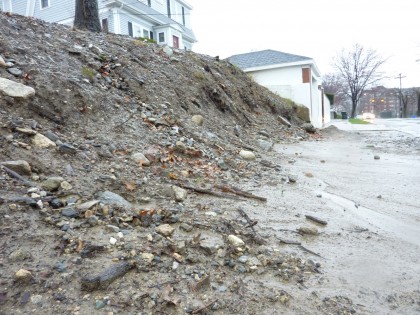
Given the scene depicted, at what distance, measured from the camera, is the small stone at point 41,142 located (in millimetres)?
3375

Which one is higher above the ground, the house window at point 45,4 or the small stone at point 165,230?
the house window at point 45,4

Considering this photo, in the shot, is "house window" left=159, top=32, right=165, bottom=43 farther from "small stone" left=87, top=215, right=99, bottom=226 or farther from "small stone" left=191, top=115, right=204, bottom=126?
"small stone" left=87, top=215, right=99, bottom=226

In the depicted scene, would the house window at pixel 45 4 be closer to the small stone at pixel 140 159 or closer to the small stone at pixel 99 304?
the small stone at pixel 140 159

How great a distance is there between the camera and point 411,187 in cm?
500

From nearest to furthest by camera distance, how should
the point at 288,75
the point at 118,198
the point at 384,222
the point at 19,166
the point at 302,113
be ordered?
the point at 19,166 → the point at 118,198 → the point at 384,222 → the point at 302,113 → the point at 288,75

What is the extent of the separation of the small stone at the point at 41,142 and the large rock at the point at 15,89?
86 cm

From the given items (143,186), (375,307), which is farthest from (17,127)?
(375,307)

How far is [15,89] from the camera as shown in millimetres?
3939

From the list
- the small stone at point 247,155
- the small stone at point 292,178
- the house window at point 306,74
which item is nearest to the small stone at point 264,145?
the small stone at point 247,155

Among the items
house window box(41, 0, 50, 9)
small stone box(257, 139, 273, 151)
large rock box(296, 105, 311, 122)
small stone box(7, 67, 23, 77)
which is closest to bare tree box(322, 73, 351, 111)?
large rock box(296, 105, 311, 122)

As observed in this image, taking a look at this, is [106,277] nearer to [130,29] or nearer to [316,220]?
[316,220]

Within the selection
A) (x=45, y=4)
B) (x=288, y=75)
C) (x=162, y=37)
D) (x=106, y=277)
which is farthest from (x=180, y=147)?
(x=45, y=4)

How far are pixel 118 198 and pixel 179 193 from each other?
70cm

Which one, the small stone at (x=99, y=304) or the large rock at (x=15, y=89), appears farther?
the large rock at (x=15, y=89)
